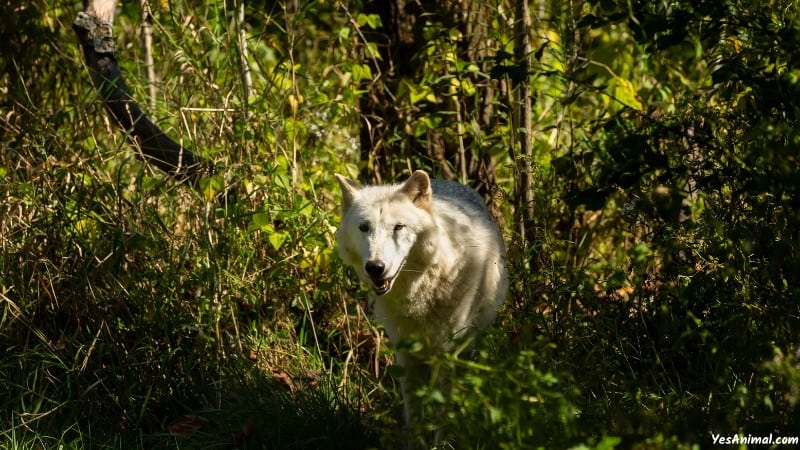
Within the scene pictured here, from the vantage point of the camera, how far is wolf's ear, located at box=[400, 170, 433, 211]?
510 cm

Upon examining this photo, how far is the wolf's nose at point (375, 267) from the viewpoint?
183 inches

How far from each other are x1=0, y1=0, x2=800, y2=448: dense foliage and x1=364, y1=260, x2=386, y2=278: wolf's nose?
64 centimetres

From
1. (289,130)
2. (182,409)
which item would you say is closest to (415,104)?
(289,130)

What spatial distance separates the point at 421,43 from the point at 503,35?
2.09ft

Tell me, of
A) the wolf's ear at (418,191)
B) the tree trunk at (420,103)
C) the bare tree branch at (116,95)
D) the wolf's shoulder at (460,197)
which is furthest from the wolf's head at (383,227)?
the tree trunk at (420,103)

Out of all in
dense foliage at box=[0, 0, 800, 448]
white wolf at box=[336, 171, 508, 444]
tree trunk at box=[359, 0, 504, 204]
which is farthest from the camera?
tree trunk at box=[359, 0, 504, 204]

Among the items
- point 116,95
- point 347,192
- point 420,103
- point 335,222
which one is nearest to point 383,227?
point 347,192

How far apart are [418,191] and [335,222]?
4.06 feet

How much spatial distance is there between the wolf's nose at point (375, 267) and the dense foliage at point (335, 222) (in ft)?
2.11

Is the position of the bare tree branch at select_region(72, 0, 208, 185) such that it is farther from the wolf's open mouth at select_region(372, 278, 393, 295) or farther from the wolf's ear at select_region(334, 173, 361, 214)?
the wolf's open mouth at select_region(372, 278, 393, 295)

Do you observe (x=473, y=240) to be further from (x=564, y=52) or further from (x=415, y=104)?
(x=415, y=104)

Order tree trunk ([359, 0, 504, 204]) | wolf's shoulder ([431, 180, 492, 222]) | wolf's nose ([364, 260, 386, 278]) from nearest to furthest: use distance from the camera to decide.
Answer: wolf's nose ([364, 260, 386, 278]) < wolf's shoulder ([431, 180, 492, 222]) < tree trunk ([359, 0, 504, 204])

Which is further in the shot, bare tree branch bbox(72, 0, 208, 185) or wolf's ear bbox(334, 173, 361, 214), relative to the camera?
bare tree branch bbox(72, 0, 208, 185)

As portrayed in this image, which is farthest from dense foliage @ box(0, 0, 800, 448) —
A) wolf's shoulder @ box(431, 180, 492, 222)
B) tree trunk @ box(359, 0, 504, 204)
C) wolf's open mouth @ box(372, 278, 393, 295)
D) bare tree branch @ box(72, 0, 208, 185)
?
wolf's open mouth @ box(372, 278, 393, 295)
